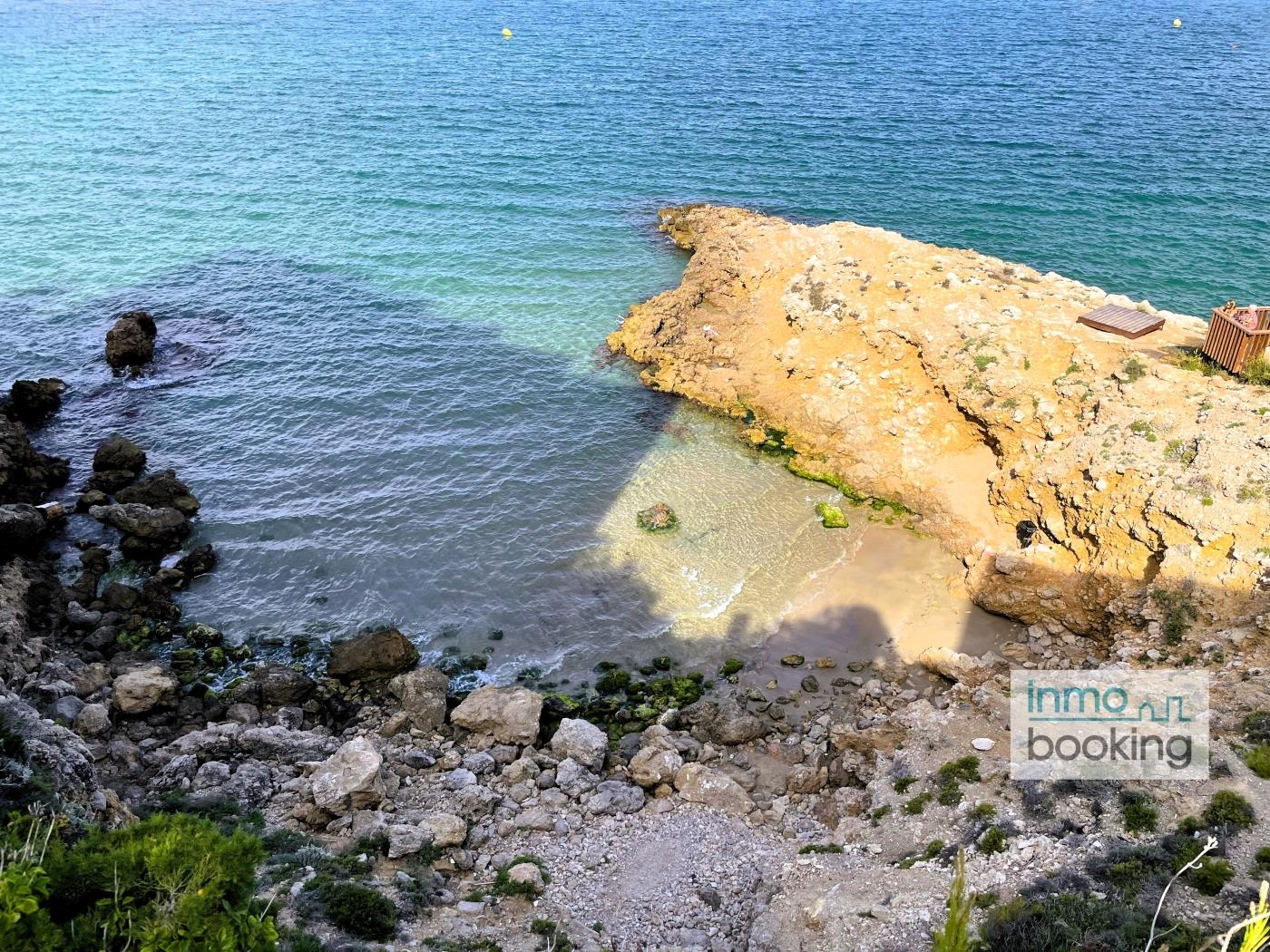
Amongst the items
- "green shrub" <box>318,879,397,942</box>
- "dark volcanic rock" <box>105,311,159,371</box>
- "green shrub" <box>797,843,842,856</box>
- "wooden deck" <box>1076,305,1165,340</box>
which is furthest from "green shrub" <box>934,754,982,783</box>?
"dark volcanic rock" <box>105,311,159,371</box>

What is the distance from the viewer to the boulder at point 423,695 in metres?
26.9

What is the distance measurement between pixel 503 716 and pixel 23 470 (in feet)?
80.4

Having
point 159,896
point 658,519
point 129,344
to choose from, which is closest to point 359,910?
point 159,896

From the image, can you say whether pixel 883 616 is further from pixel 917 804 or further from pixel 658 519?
pixel 917 804

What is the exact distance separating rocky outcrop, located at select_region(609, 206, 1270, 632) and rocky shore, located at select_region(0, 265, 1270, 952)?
175 millimetres

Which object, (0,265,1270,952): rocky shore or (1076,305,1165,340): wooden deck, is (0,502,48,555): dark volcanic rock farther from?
(1076,305,1165,340): wooden deck

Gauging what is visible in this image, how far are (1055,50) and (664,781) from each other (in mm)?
93634

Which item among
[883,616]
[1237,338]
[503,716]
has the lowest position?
[503,716]

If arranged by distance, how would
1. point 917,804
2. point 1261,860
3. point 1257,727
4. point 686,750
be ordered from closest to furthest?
point 1261,860
point 1257,727
point 917,804
point 686,750

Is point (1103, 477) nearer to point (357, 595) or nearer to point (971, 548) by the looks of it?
point (971, 548)

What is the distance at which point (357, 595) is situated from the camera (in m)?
32.7

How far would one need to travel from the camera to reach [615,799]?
23531 millimetres

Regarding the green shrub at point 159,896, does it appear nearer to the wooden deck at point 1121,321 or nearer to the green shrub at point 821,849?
the green shrub at point 821,849

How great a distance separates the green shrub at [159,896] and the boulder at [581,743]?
1326 cm
